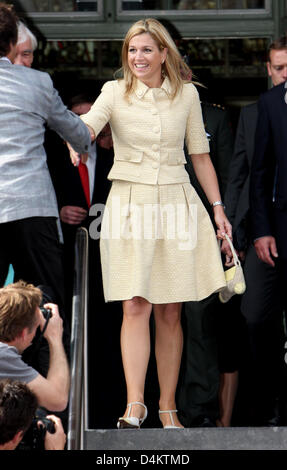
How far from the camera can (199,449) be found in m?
5.50

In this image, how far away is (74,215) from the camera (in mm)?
7219

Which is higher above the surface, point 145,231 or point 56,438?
point 145,231

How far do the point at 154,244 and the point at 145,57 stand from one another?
1009 millimetres

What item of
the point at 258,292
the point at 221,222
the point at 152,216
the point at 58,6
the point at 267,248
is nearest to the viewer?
the point at 152,216

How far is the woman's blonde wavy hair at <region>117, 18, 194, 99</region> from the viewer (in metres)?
6.11

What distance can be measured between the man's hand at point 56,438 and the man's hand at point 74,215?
95.0 inches

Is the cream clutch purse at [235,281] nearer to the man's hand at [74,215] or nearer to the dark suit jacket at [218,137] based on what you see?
the dark suit jacket at [218,137]

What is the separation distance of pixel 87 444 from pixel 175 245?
3.97 ft

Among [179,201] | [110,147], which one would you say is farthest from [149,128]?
[110,147]

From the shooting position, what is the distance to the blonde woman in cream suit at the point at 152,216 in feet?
19.8

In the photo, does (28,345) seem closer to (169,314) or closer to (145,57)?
(169,314)

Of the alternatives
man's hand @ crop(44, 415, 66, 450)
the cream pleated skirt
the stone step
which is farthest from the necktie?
man's hand @ crop(44, 415, 66, 450)

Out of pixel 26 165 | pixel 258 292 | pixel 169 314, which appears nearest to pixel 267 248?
pixel 258 292

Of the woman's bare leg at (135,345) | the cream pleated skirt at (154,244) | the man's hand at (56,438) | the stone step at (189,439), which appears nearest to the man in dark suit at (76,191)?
the cream pleated skirt at (154,244)
